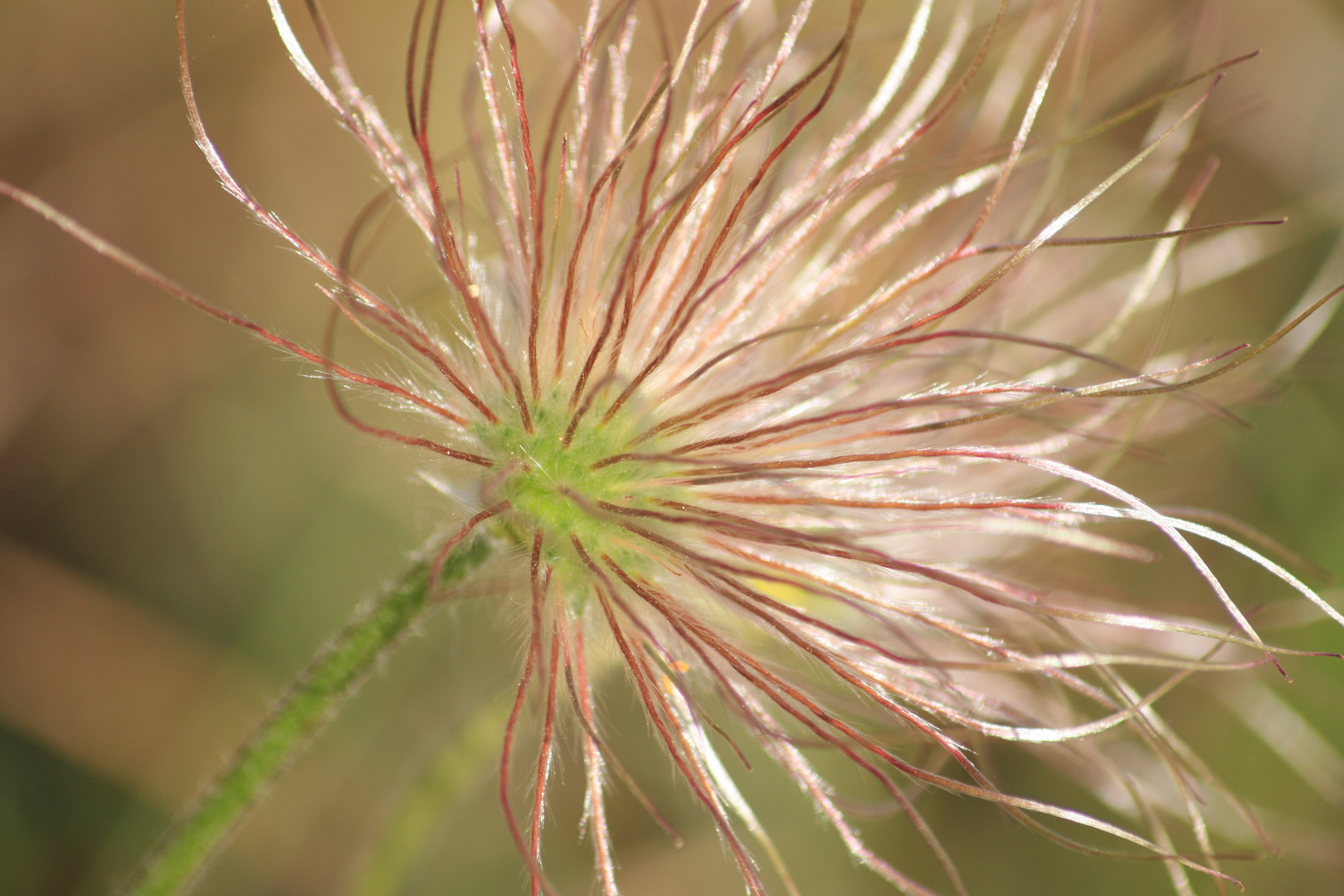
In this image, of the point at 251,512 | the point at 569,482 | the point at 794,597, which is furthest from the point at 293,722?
the point at 251,512

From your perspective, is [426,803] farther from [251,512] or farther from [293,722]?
[251,512]

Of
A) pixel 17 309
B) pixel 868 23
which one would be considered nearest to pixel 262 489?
pixel 17 309

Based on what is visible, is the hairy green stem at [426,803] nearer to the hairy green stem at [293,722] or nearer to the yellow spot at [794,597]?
the hairy green stem at [293,722]

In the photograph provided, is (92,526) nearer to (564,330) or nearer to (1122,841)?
(564,330)

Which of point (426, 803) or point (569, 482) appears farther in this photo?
point (426, 803)

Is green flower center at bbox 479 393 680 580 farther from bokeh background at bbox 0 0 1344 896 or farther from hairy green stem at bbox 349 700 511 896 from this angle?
bokeh background at bbox 0 0 1344 896

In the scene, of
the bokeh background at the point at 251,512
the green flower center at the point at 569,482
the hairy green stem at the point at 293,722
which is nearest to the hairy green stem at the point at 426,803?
the hairy green stem at the point at 293,722
